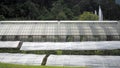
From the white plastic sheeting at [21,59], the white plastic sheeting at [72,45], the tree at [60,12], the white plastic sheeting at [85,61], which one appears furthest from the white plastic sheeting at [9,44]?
the tree at [60,12]

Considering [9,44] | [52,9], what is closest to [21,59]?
[9,44]

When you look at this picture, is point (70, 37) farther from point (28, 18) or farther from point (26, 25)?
point (28, 18)

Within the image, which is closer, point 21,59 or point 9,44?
point 21,59

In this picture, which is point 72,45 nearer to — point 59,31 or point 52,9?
point 59,31

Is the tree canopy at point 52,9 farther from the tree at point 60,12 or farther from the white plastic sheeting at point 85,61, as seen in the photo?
the white plastic sheeting at point 85,61

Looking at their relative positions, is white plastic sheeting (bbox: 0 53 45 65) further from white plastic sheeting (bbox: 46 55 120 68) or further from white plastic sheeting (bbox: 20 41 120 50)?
white plastic sheeting (bbox: 20 41 120 50)

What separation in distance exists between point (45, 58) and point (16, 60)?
8.03ft

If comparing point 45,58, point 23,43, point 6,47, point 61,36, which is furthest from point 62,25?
point 45,58

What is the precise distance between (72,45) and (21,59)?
7.29 m

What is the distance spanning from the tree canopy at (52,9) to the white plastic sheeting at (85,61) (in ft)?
126

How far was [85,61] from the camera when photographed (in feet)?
79.6

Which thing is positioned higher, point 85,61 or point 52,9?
point 85,61

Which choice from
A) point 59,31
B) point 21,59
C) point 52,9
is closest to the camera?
point 21,59

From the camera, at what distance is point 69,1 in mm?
79000
